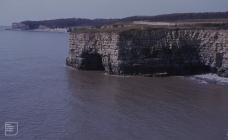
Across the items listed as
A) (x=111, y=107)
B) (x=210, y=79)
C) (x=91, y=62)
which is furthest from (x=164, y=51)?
(x=111, y=107)

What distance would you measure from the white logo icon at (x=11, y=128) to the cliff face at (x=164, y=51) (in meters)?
15.0

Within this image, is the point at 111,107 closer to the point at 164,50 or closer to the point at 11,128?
the point at 11,128

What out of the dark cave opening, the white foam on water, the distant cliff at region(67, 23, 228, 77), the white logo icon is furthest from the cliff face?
the white logo icon

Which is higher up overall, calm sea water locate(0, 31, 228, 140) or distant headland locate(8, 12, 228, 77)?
distant headland locate(8, 12, 228, 77)

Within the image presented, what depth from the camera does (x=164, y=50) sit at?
38000mm

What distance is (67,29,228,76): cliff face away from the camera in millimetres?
36969

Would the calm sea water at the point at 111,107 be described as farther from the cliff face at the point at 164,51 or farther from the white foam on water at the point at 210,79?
the cliff face at the point at 164,51

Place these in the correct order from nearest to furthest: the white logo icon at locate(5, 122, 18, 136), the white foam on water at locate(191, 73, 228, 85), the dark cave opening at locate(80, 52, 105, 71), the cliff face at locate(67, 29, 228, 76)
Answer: the white logo icon at locate(5, 122, 18, 136), the white foam on water at locate(191, 73, 228, 85), the cliff face at locate(67, 29, 228, 76), the dark cave opening at locate(80, 52, 105, 71)

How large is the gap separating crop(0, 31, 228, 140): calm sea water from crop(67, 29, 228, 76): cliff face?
5.22 feet

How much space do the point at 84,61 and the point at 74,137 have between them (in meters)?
20.9

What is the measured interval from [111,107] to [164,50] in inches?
490

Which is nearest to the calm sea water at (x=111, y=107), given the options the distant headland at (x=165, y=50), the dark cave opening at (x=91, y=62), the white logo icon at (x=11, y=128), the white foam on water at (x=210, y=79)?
the white logo icon at (x=11, y=128)

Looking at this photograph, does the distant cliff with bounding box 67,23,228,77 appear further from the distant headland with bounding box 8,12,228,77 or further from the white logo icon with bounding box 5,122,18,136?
the white logo icon with bounding box 5,122,18,136

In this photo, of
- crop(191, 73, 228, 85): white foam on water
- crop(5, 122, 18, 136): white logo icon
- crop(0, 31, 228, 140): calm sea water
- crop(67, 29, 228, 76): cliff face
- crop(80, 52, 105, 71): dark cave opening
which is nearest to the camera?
crop(5, 122, 18, 136): white logo icon
